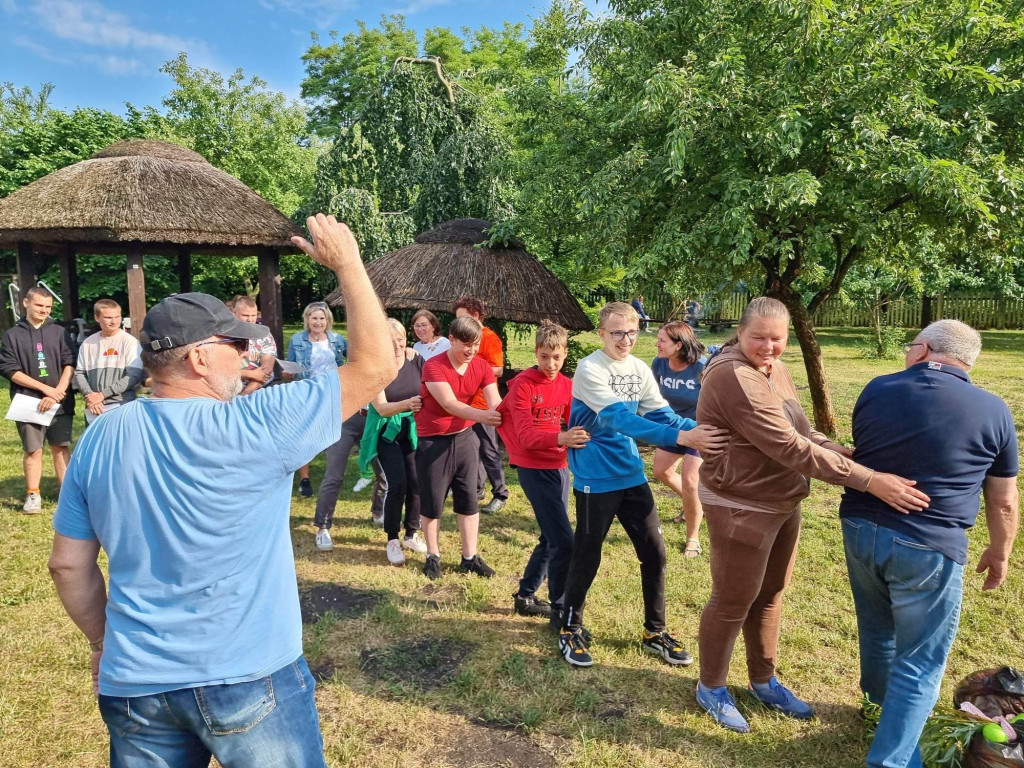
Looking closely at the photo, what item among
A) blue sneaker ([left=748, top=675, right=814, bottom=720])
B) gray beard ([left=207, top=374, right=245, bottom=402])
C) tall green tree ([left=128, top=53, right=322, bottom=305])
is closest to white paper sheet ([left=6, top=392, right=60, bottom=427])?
gray beard ([left=207, top=374, right=245, bottom=402])

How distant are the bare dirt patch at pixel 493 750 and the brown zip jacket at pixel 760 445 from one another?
1.52 metres

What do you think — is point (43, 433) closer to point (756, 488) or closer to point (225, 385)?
point (225, 385)

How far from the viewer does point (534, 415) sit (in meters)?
4.23

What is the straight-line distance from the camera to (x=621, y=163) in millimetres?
7500

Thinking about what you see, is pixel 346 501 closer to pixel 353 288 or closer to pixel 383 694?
pixel 383 694

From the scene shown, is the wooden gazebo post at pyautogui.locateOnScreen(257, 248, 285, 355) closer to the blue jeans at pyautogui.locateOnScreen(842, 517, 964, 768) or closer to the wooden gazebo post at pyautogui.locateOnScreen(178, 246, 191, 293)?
the wooden gazebo post at pyautogui.locateOnScreen(178, 246, 191, 293)

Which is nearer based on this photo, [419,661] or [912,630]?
[912,630]

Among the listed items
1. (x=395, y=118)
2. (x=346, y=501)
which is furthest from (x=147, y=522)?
(x=395, y=118)

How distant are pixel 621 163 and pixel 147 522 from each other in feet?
22.3

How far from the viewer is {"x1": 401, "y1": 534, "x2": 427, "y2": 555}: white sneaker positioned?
559 centimetres

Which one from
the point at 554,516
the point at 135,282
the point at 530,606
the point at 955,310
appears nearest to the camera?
the point at 554,516

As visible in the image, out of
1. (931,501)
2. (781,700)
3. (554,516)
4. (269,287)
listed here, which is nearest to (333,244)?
(931,501)

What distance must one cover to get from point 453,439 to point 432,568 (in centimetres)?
101

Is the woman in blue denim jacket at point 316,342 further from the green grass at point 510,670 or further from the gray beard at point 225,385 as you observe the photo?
the gray beard at point 225,385
